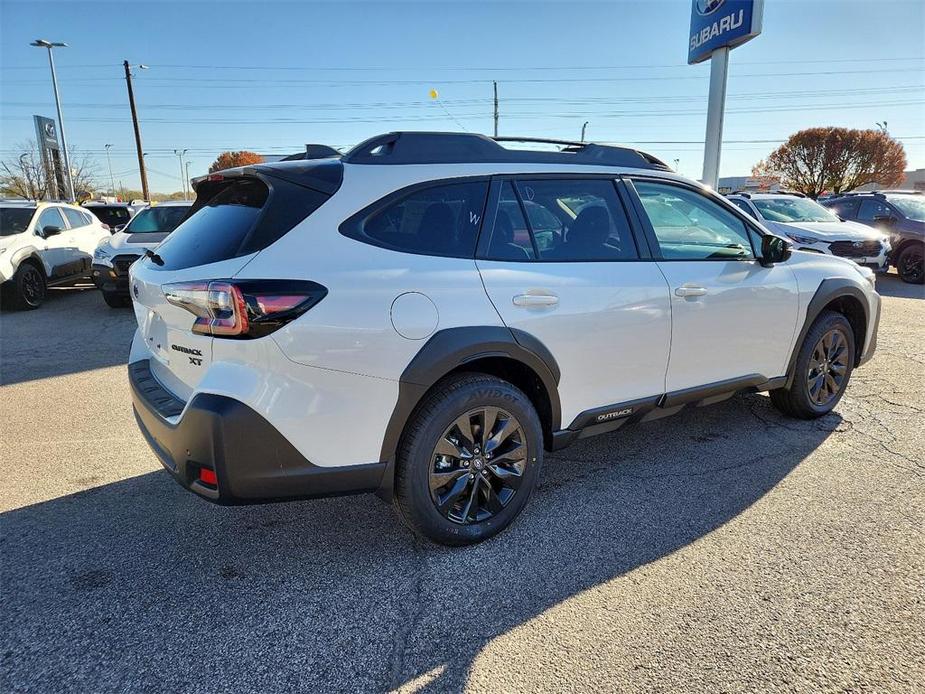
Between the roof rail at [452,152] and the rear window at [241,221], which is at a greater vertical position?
the roof rail at [452,152]

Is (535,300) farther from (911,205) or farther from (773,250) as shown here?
(911,205)

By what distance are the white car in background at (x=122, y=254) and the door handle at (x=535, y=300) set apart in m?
7.53

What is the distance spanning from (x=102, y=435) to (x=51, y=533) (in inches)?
58.2

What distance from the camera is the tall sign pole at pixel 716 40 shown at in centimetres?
1244

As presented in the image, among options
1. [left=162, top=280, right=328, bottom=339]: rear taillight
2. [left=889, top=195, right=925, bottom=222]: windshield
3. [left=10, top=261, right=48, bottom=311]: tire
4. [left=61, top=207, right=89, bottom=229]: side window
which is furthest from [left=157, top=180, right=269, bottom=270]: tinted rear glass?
[left=889, top=195, right=925, bottom=222]: windshield

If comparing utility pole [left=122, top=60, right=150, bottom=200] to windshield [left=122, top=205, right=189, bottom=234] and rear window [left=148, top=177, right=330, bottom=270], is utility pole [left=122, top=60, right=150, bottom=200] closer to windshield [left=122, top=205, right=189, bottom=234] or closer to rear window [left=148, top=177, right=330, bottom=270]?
windshield [left=122, top=205, right=189, bottom=234]

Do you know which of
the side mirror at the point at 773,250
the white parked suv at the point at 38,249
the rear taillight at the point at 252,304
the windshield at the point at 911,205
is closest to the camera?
the rear taillight at the point at 252,304

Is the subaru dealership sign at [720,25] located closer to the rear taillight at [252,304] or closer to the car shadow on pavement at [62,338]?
the car shadow on pavement at [62,338]

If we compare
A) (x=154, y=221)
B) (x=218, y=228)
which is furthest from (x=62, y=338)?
(x=218, y=228)

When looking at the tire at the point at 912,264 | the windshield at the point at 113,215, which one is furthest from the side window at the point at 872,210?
the windshield at the point at 113,215

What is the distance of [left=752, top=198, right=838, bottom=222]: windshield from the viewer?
1159cm

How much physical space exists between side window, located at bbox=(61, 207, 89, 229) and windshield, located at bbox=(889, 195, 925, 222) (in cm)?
1662

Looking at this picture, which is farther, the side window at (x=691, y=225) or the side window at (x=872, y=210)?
the side window at (x=872, y=210)

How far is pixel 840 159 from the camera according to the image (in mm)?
45562
